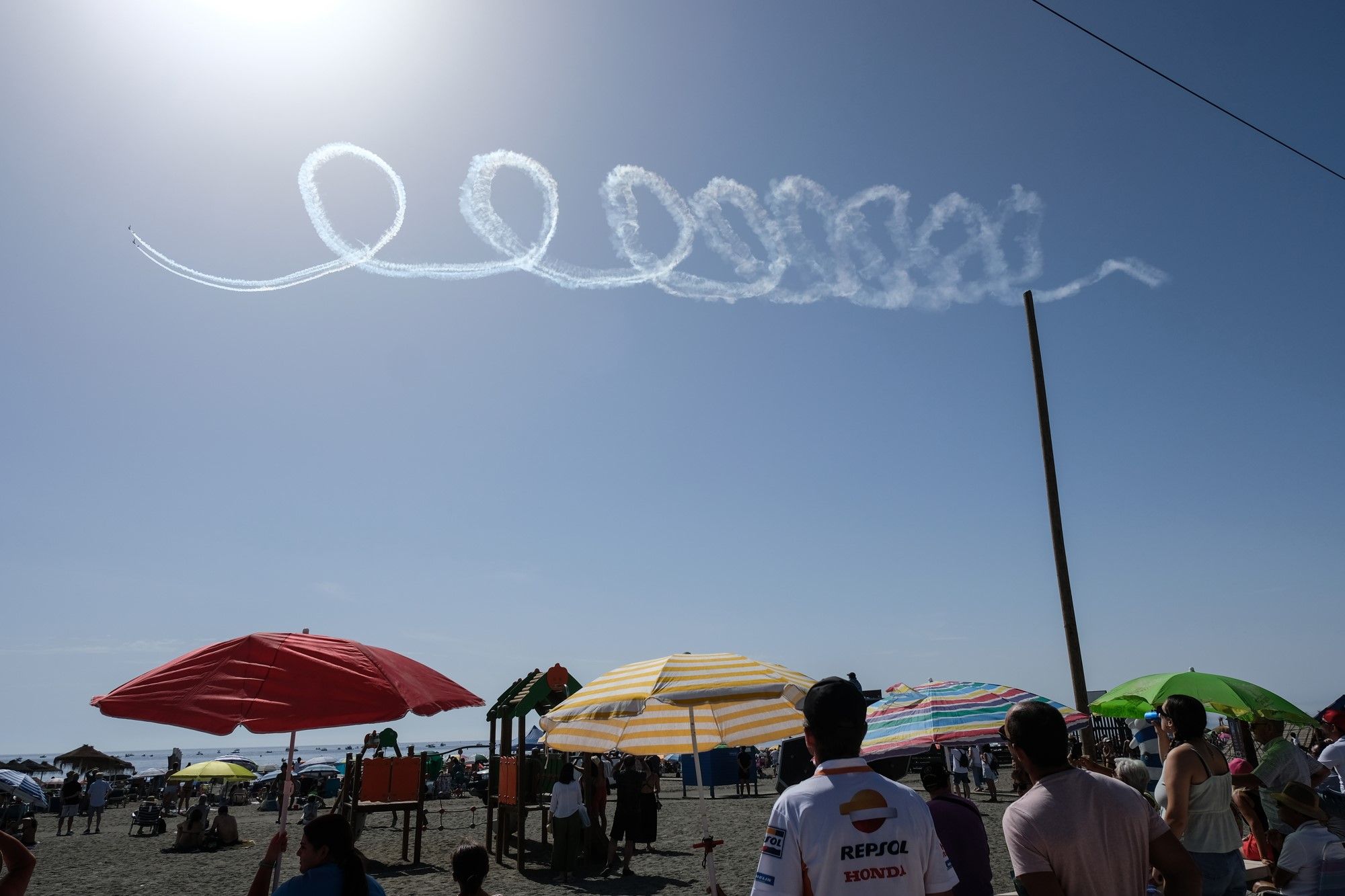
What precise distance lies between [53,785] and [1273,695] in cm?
5427

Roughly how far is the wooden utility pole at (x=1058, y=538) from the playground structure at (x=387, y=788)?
35.9ft

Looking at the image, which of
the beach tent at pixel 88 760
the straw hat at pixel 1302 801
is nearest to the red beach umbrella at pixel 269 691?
the straw hat at pixel 1302 801

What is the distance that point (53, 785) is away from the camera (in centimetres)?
4334

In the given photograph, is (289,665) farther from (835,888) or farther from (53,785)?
(53,785)

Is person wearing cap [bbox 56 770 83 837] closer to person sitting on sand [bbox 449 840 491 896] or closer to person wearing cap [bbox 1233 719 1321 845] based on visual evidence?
person sitting on sand [bbox 449 840 491 896]

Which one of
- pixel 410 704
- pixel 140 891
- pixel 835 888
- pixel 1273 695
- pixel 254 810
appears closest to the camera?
pixel 835 888

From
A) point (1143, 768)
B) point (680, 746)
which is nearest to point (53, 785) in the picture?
point (680, 746)

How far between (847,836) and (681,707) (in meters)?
A: 4.30

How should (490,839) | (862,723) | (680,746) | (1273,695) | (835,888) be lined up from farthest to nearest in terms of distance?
(490,839) → (1273,695) → (680,746) → (862,723) → (835,888)

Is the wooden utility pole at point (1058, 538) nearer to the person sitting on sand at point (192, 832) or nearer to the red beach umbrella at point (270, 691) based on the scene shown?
the red beach umbrella at point (270, 691)

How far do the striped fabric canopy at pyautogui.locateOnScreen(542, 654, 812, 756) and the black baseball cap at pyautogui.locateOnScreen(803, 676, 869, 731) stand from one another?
306cm

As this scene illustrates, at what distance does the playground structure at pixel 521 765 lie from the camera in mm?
14180

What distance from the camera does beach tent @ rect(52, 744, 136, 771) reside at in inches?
1427

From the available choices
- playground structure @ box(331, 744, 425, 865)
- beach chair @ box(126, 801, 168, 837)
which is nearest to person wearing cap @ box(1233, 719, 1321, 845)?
playground structure @ box(331, 744, 425, 865)
